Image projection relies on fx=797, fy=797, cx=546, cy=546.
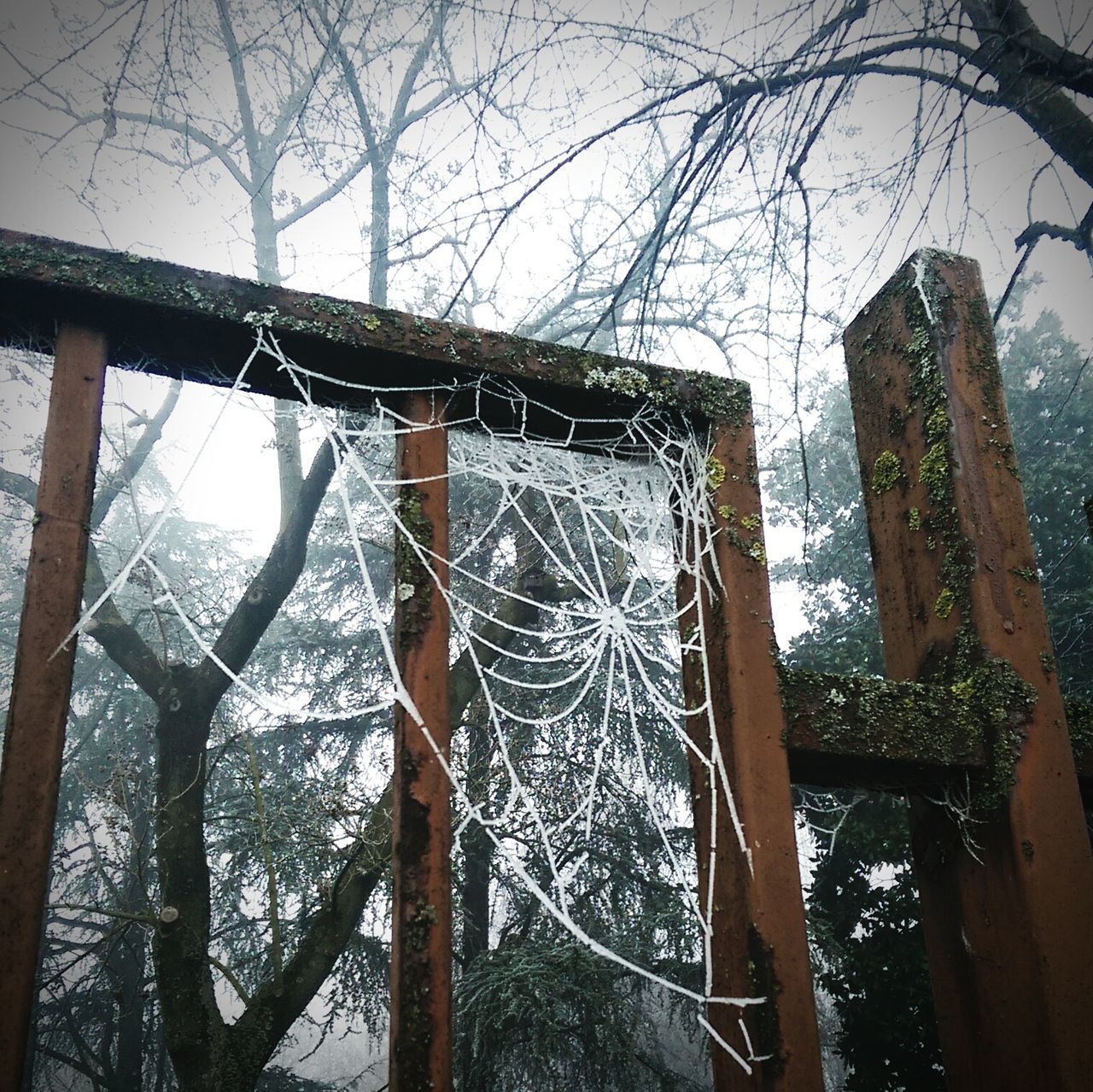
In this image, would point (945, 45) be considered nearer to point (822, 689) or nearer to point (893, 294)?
point (893, 294)

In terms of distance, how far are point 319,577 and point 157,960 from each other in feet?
25.6

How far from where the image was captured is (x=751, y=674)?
1.55 meters

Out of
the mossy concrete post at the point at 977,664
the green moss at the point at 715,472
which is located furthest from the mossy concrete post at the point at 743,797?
the mossy concrete post at the point at 977,664

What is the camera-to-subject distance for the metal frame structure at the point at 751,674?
1177mm

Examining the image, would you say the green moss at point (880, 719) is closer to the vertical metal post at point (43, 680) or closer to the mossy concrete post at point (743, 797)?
the mossy concrete post at point (743, 797)

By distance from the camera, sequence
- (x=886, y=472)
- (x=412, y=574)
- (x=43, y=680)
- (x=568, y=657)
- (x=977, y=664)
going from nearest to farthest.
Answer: (x=43, y=680) < (x=412, y=574) < (x=977, y=664) < (x=886, y=472) < (x=568, y=657)

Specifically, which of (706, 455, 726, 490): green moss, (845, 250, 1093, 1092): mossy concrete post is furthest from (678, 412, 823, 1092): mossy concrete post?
(845, 250, 1093, 1092): mossy concrete post

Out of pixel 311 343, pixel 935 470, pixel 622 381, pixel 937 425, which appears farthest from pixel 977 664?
pixel 311 343

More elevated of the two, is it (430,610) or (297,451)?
(297,451)

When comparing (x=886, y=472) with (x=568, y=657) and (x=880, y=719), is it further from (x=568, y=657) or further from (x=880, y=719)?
(x=568, y=657)

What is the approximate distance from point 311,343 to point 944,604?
1438 mm

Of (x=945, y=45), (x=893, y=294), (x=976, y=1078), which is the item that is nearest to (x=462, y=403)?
(x=893, y=294)

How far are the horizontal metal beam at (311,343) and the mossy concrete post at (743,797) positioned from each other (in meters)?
0.29

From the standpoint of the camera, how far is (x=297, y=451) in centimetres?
854
